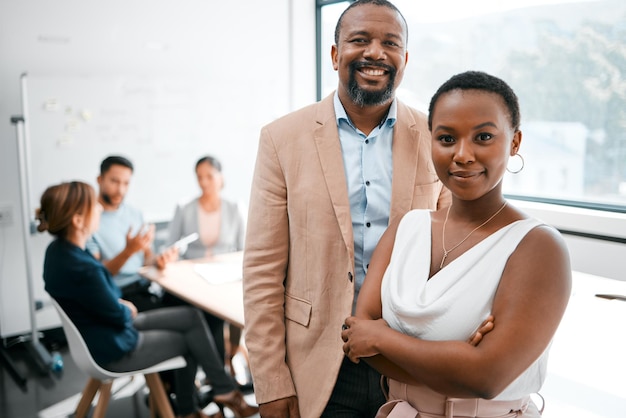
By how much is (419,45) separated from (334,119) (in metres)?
3.45

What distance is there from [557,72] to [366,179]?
283cm

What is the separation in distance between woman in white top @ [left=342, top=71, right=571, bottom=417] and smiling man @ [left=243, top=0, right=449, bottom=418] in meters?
0.25

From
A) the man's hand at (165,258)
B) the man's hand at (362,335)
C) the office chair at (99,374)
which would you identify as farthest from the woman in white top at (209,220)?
the man's hand at (362,335)

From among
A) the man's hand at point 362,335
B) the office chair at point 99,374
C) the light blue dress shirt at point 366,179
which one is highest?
the light blue dress shirt at point 366,179

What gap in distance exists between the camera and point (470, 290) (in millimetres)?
1035

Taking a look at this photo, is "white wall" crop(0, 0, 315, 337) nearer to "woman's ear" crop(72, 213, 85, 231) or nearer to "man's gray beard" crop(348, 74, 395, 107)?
"woman's ear" crop(72, 213, 85, 231)

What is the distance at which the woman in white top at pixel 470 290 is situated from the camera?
39.1 inches

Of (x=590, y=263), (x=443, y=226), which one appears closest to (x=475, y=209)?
(x=443, y=226)

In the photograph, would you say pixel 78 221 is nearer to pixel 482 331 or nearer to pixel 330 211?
pixel 330 211

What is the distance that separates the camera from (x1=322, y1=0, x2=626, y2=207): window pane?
345 centimetres

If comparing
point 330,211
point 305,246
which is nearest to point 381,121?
point 330,211

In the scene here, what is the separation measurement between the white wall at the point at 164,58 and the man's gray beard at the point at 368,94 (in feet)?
11.1

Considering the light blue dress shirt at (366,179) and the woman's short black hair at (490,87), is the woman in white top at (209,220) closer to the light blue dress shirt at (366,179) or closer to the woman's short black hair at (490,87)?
the light blue dress shirt at (366,179)

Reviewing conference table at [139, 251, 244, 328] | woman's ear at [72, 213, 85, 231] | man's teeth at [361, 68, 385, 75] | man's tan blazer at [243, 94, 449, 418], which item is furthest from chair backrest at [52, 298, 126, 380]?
man's teeth at [361, 68, 385, 75]
